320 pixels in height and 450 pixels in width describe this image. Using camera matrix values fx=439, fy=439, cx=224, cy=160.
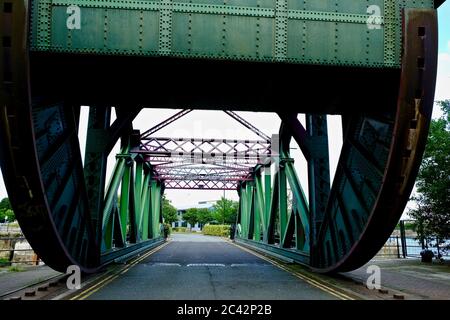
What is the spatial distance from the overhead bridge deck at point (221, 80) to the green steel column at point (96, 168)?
3.04ft

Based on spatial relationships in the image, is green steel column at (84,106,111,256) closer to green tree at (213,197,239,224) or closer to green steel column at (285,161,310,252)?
Result: green steel column at (285,161,310,252)

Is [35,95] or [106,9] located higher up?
[106,9]

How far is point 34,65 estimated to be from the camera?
887cm

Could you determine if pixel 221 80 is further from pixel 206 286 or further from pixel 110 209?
pixel 110 209

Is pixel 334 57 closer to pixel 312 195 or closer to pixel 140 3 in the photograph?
pixel 140 3

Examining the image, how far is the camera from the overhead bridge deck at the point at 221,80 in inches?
314

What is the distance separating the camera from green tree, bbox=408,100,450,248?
59.2ft

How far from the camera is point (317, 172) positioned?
1331 centimetres

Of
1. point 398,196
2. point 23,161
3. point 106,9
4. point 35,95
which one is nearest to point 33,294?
point 23,161

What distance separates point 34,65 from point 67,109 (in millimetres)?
1673

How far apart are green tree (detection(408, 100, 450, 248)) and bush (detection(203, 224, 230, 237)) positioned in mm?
46252

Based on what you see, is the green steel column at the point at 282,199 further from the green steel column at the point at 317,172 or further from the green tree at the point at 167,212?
the green tree at the point at 167,212
